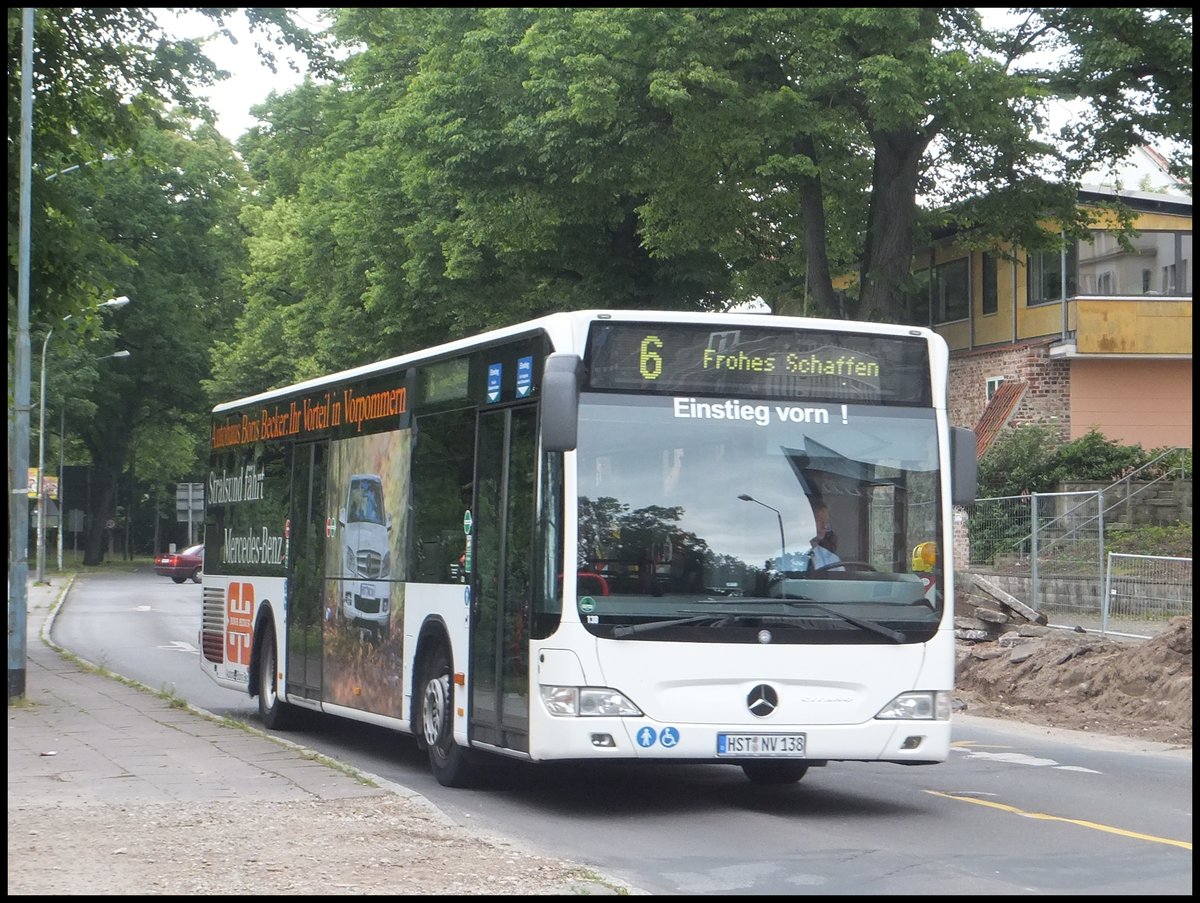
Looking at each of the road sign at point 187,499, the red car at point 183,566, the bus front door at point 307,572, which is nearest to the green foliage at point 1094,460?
the bus front door at point 307,572

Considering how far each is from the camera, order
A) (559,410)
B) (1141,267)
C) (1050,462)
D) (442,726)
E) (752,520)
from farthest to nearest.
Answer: (1141,267)
(1050,462)
(442,726)
(752,520)
(559,410)

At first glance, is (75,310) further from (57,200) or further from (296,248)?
(296,248)

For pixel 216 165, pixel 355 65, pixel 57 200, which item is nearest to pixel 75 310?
pixel 57 200

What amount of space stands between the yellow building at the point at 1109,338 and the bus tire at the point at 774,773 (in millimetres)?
26874

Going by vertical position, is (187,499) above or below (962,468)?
above

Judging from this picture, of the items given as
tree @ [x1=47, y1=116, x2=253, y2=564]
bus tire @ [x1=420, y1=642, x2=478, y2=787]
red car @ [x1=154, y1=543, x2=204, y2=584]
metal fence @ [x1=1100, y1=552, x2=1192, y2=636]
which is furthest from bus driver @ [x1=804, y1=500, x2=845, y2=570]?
red car @ [x1=154, y1=543, x2=204, y2=584]

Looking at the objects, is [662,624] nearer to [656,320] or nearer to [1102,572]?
[656,320]

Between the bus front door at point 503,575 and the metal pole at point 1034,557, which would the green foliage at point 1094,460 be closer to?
the metal pole at point 1034,557

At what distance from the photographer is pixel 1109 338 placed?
39.1 metres

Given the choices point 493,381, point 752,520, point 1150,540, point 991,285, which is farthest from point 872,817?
point 991,285

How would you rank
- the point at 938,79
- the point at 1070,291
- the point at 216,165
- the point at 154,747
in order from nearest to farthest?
1. the point at 154,747
2. the point at 938,79
3. the point at 1070,291
4. the point at 216,165

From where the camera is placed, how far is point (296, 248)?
47.2 metres

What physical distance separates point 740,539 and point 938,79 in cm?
1532

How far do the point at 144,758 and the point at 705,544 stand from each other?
4.86 metres
